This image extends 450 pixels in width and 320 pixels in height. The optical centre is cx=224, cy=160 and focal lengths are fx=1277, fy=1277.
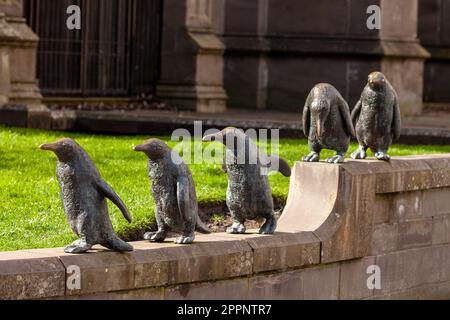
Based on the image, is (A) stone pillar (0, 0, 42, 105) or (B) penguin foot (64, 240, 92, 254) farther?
(A) stone pillar (0, 0, 42, 105)

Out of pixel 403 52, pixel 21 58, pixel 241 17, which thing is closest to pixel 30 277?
pixel 21 58

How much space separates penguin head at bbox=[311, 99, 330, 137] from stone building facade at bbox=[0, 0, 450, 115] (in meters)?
12.3

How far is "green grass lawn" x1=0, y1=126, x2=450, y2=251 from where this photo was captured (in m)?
9.79

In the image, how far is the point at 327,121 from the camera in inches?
379

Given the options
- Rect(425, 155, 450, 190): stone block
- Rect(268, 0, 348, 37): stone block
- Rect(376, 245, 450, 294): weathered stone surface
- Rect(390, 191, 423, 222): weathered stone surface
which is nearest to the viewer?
Rect(376, 245, 450, 294): weathered stone surface

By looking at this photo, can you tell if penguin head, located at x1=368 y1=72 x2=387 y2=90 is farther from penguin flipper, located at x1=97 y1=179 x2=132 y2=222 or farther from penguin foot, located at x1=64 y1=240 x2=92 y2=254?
penguin foot, located at x1=64 y1=240 x2=92 y2=254

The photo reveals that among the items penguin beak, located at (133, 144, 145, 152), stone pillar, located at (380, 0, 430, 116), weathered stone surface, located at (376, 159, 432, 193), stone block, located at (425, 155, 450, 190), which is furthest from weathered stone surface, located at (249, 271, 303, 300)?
stone pillar, located at (380, 0, 430, 116)

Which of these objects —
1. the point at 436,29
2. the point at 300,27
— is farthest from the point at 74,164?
the point at 436,29

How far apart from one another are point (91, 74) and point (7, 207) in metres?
11.1

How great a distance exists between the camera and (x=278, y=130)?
17188 millimetres

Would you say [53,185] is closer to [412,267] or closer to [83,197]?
[412,267]

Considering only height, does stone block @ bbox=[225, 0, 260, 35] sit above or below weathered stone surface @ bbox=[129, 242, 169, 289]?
above
